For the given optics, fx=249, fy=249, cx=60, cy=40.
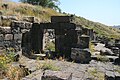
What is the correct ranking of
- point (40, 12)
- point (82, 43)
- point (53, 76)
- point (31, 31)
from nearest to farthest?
point (53, 76) < point (82, 43) < point (31, 31) < point (40, 12)

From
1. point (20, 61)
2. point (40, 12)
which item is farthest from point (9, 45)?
point (40, 12)

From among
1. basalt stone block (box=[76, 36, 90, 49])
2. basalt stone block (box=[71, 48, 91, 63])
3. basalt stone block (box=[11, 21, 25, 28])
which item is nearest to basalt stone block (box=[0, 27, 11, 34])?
basalt stone block (box=[11, 21, 25, 28])

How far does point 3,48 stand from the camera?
38.5ft

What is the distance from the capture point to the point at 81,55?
12.7 m

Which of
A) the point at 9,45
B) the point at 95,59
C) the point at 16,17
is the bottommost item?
the point at 95,59

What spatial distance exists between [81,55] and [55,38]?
2.18 m

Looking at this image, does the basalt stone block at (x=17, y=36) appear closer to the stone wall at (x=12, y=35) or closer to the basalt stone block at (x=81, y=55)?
the stone wall at (x=12, y=35)

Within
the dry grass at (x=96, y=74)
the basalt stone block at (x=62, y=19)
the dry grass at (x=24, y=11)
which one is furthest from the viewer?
the dry grass at (x=24, y=11)

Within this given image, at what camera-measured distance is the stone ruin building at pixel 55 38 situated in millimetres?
12391

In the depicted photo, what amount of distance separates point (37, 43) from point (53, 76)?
26.2 ft

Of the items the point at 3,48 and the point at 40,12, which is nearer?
the point at 3,48

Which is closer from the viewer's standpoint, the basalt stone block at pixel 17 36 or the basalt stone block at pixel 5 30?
the basalt stone block at pixel 5 30

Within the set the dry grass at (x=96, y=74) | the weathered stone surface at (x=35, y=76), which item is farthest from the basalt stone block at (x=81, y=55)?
the weathered stone surface at (x=35, y=76)

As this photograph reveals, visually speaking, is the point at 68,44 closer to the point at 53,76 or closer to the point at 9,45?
the point at 9,45
